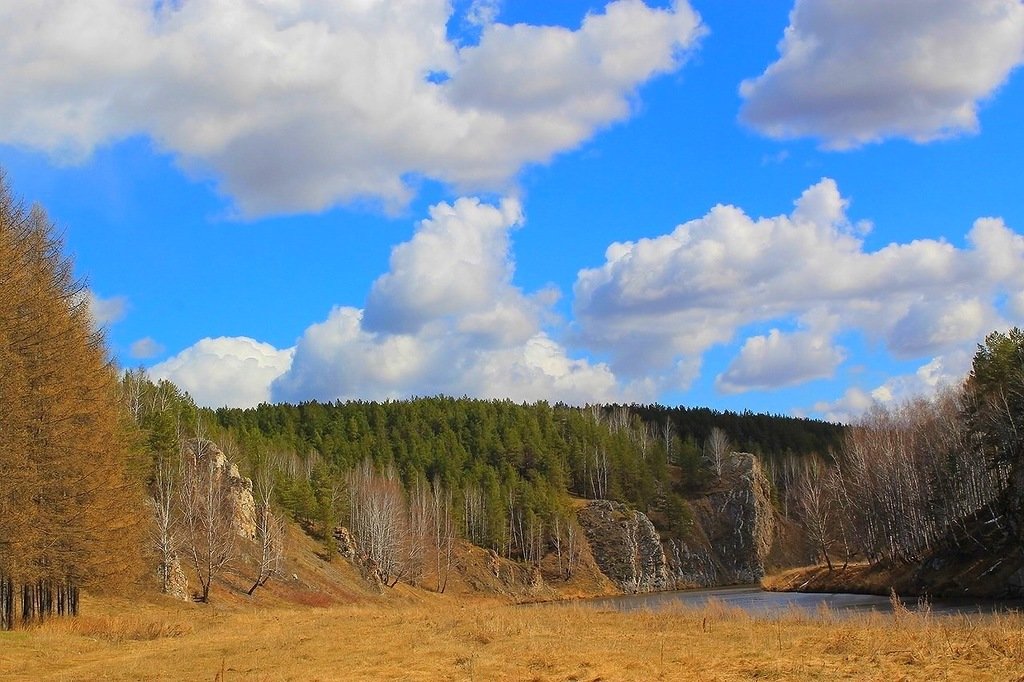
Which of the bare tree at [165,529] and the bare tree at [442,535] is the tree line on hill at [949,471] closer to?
the bare tree at [442,535]

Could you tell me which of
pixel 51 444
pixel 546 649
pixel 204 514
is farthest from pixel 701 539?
pixel 546 649

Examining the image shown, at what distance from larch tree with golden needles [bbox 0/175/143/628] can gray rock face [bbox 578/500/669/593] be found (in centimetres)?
9183

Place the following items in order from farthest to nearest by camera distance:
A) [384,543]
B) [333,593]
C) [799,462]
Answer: [799,462]
[384,543]
[333,593]

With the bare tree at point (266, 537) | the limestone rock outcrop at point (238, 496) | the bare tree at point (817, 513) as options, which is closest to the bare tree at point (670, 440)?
the bare tree at point (817, 513)

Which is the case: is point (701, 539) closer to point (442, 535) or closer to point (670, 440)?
point (670, 440)

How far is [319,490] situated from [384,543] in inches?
358

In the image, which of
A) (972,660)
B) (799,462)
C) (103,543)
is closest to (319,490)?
(103,543)

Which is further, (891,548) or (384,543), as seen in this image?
(384,543)

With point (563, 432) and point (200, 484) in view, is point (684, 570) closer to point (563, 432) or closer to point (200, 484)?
point (563, 432)

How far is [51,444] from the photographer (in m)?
30.0

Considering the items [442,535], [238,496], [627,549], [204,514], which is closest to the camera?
[204,514]

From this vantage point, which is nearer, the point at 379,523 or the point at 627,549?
the point at 379,523

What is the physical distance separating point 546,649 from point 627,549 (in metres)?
107

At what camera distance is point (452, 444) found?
145 m
